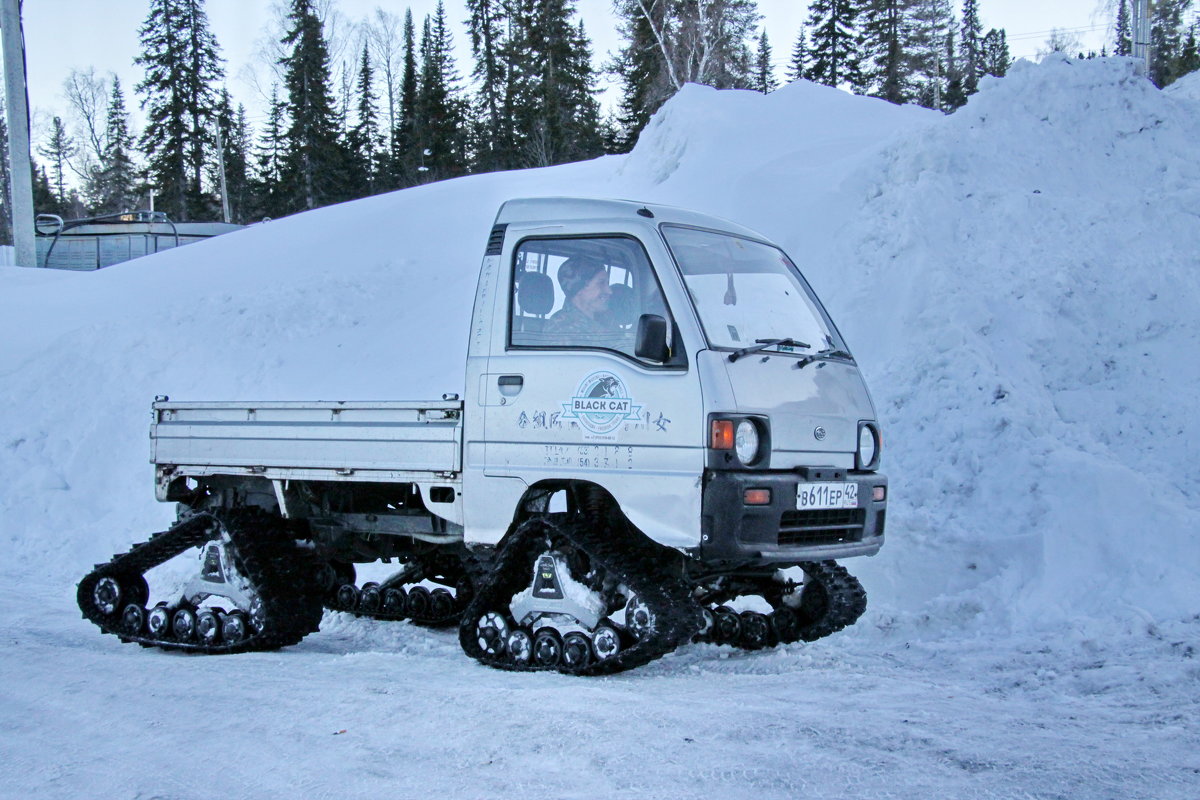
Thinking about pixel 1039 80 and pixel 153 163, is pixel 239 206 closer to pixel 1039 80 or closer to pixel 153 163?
pixel 153 163

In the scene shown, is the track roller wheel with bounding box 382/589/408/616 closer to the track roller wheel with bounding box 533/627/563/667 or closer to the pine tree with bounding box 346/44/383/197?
the track roller wheel with bounding box 533/627/563/667

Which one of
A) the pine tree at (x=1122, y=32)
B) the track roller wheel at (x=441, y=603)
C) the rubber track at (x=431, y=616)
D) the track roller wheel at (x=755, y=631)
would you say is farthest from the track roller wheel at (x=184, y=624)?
the pine tree at (x=1122, y=32)

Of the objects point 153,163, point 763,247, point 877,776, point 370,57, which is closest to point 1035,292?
point 763,247

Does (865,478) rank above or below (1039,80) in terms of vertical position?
below

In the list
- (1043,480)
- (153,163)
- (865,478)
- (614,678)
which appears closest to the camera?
(614,678)

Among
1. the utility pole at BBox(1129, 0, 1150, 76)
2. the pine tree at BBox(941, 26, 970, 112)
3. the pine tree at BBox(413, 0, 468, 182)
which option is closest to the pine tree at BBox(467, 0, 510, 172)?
the pine tree at BBox(413, 0, 468, 182)

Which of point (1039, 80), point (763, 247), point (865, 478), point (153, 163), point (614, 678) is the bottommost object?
point (614, 678)

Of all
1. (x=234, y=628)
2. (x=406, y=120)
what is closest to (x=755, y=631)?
(x=234, y=628)

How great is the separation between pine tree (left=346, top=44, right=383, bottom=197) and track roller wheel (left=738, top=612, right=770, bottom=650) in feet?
191

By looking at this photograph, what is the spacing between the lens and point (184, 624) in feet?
24.2

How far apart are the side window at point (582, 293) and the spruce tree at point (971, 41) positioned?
221ft

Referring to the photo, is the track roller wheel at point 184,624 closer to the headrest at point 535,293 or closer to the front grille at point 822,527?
the headrest at point 535,293

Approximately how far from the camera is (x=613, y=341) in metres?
5.99

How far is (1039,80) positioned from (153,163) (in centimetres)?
5146
